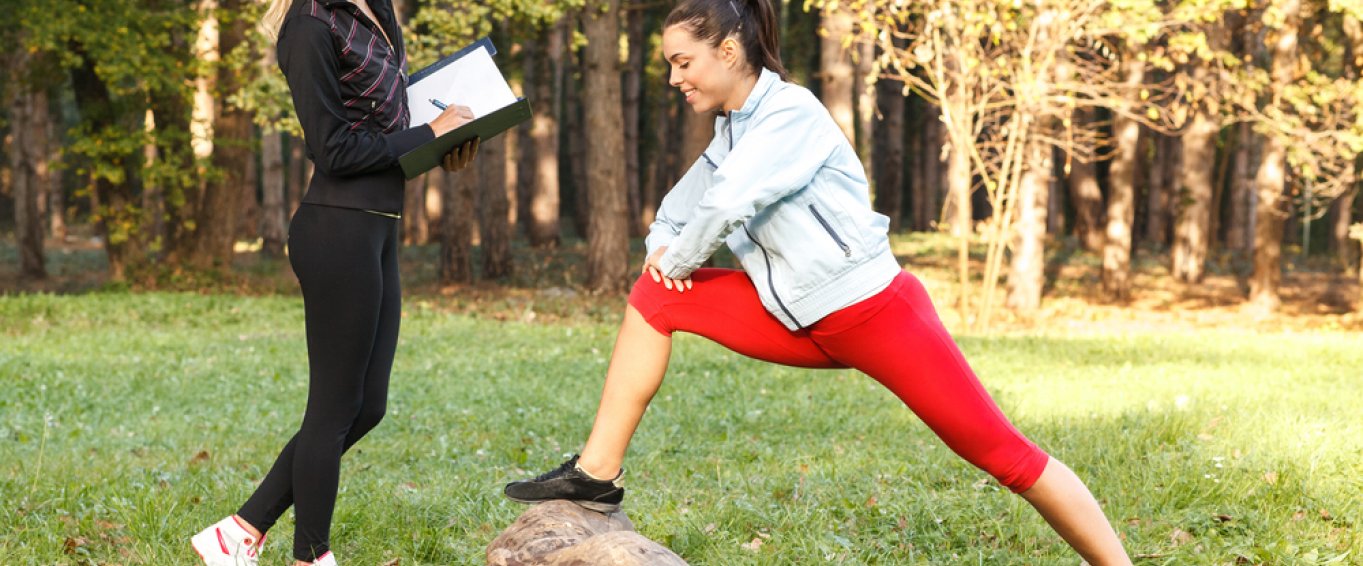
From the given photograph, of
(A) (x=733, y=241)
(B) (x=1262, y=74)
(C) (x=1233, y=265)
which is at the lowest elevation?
(C) (x=1233, y=265)

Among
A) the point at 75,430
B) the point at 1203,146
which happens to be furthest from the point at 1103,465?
the point at 1203,146

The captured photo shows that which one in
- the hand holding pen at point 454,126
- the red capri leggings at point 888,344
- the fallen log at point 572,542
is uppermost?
the hand holding pen at point 454,126

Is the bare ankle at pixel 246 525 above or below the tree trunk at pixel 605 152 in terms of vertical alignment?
below

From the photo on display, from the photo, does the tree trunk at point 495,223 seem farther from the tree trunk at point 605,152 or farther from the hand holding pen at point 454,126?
the hand holding pen at point 454,126

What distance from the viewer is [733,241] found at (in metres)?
3.76

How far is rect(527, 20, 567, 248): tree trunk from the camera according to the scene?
82.8 ft

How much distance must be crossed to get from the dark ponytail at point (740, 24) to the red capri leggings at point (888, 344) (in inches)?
26.3

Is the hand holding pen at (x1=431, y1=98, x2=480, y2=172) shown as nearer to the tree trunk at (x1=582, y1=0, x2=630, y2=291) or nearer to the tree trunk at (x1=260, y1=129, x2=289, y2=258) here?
the tree trunk at (x1=582, y1=0, x2=630, y2=291)

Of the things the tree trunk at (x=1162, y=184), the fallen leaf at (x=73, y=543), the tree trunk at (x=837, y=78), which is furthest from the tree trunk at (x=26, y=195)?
the tree trunk at (x=1162, y=184)

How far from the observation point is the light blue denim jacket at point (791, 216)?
350 cm

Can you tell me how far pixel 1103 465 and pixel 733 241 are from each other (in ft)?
9.96

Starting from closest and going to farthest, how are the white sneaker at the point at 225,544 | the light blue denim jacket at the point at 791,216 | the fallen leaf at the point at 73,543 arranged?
1. the light blue denim jacket at the point at 791,216
2. the white sneaker at the point at 225,544
3. the fallen leaf at the point at 73,543

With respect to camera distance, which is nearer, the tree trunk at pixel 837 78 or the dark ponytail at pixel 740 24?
the dark ponytail at pixel 740 24

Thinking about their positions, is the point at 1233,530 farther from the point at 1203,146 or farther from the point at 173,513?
the point at 1203,146
